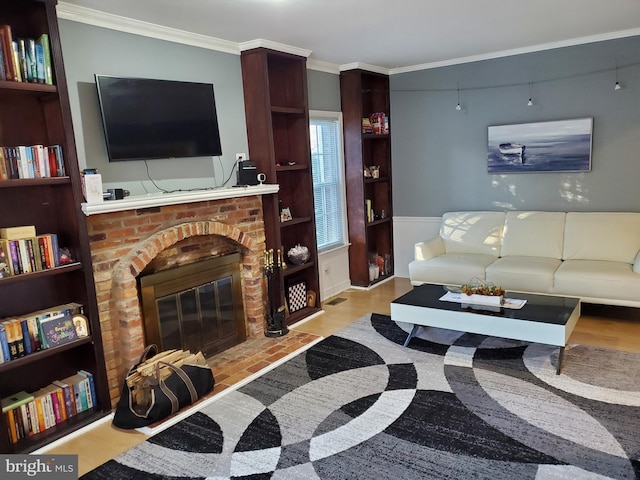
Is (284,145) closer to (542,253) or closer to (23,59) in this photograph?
(23,59)

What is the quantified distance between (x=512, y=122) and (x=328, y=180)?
1.99 metres

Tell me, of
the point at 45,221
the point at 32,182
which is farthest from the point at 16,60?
the point at 45,221

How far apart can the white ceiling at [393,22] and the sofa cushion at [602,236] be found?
64.1 inches

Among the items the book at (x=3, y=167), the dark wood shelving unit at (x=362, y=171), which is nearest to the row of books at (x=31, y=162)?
the book at (x=3, y=167)

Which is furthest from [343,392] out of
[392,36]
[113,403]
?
[392,36]

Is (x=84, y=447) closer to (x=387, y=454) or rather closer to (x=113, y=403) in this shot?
(x=113, y=403)

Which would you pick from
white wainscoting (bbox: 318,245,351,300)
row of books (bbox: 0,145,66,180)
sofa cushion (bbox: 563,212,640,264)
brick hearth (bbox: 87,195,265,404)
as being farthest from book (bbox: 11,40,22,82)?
sofa cushion (bbox: 563,212,640,264)

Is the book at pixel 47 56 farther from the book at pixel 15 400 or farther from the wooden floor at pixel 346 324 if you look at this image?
the wooden floor at pixel 346 324

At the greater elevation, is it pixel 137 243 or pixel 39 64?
pixel 39 64

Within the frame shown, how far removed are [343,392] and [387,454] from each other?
0.69 metres

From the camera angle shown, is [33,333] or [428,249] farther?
[428,249]

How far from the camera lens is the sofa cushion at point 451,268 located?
4496 mm

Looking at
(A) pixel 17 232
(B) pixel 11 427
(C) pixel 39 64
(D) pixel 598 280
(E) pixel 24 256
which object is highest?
(C) pixel 39 64

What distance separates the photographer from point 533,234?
472 cm
